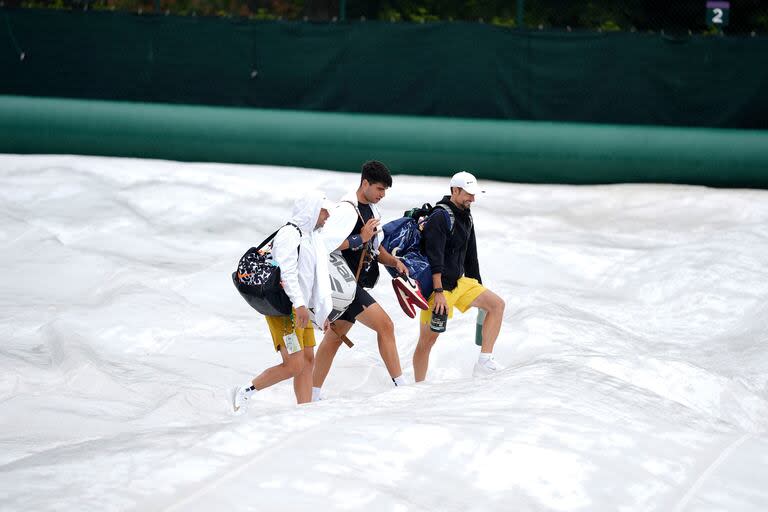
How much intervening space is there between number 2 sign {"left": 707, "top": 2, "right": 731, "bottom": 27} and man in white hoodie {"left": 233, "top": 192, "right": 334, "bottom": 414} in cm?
1029

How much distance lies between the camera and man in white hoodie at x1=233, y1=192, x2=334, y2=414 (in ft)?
20.5

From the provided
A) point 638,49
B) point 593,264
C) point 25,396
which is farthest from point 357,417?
point 638,49

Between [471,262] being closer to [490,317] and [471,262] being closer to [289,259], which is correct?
[490,317]


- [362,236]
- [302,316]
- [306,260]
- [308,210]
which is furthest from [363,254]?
[302,316]

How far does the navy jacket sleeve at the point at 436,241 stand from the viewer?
23.8 ft

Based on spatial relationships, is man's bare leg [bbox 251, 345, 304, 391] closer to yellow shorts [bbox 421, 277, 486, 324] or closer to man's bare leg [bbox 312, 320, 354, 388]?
man's bare leg [bbox 312, 320, 354, 388]

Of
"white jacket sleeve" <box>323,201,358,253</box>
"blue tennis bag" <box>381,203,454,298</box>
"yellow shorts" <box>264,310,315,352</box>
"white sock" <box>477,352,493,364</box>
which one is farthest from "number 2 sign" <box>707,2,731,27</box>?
"yellow shorts" <box>264,310,315,352</box>

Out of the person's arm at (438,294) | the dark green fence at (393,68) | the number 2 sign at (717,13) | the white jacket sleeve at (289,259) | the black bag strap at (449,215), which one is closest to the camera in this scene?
the white jacket sleeve at (289,259)

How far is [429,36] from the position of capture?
580 inches

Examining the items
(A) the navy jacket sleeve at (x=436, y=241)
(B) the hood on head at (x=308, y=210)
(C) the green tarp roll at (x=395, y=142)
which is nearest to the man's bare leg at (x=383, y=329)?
(A) the navy jacket sleeve at (x=436, y=241)

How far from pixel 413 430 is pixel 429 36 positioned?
1039 centimetres

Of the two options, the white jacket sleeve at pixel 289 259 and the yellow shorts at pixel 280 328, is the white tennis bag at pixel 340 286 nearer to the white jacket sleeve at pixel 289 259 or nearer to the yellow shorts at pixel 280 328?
the yellow shorts at pixel 280 328

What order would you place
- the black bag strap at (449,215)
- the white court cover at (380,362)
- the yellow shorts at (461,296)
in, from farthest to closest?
the yellow shorts at (461,296) < the black bag strap at (449,215) < the white court cover at (380,362)

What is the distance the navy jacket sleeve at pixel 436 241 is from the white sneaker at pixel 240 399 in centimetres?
141
